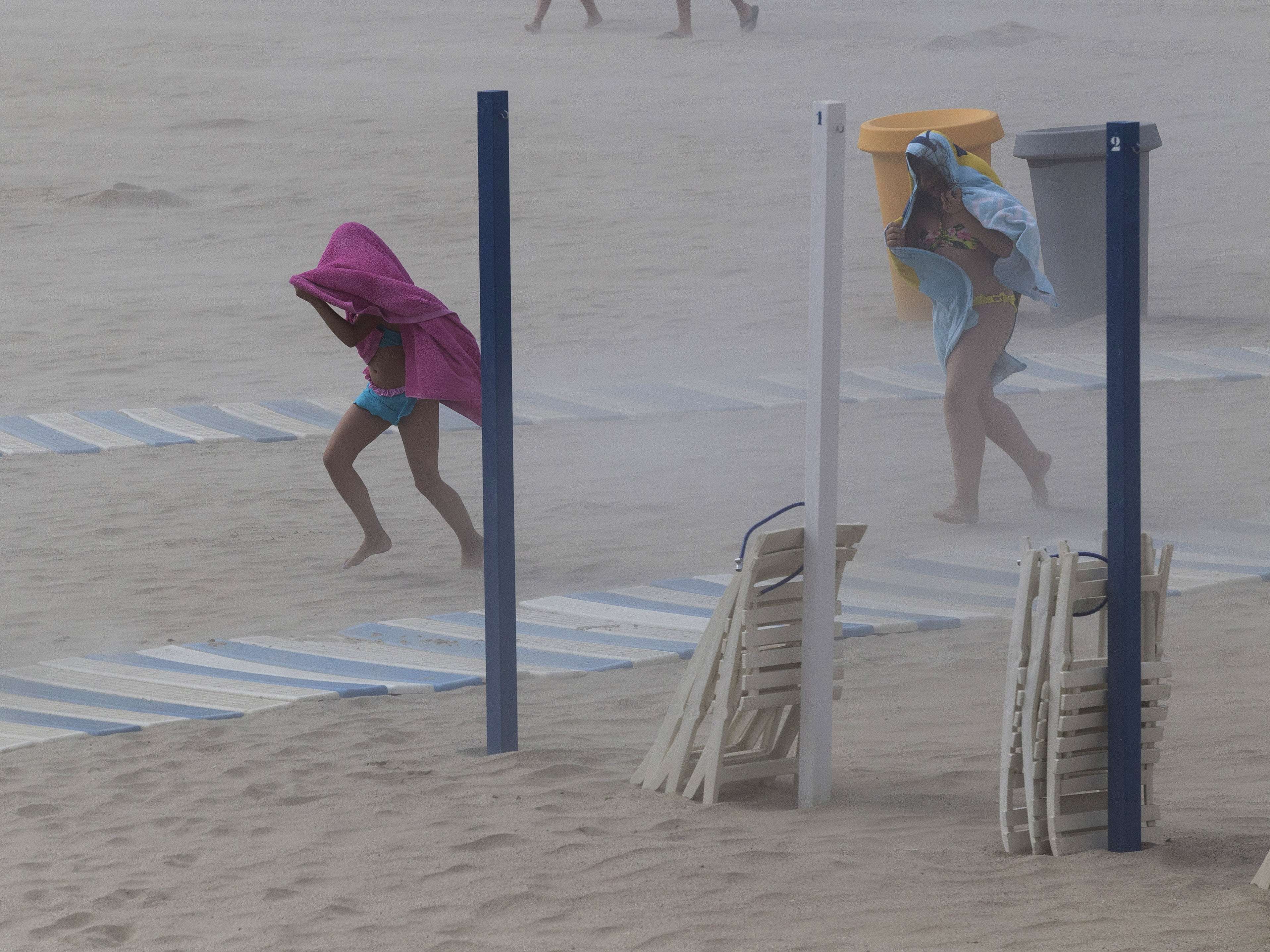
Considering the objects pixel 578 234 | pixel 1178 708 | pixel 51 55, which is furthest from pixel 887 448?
pixel 51 55

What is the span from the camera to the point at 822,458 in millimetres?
3963

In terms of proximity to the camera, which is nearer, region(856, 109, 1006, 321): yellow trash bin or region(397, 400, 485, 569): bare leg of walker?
region(397, 400, 485, 569): bare leg of walker

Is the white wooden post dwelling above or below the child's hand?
below

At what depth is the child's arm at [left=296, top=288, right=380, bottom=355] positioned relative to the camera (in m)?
6.59

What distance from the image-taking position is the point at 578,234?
50.3 ft

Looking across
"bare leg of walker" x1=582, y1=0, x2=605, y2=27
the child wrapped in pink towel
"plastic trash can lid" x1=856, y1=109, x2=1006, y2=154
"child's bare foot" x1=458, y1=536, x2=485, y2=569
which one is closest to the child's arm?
the child wrapped in pink towel

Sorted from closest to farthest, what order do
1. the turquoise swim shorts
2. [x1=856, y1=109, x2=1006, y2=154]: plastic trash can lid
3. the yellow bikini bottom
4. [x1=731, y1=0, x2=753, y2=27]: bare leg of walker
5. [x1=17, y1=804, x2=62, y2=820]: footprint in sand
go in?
[x1=17, y1=804, x2=62, y2=820]: footprint in sand, the turquoise swim shorts, the yellow bikini bottom, [x1=856, y1=109, x2=1006, y2=154]: plastic trash can lid, [x1=731, y1=0, x2=753, y2=27]: bare leg of walker

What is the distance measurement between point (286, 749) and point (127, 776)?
42cm

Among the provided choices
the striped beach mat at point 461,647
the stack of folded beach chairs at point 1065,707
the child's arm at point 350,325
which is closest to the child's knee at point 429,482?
the child's arm at point 350,325

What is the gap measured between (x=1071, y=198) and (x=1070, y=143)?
0.38 meters

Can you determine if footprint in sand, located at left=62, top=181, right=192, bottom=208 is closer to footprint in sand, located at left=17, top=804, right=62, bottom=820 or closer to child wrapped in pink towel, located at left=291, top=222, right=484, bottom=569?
child wrapped in pink towel, located at left=291, top=222, right=484, bottom=569

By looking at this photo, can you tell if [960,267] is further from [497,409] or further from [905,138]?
[905,138]

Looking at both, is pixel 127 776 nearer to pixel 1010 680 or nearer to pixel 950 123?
pixel 1010 680

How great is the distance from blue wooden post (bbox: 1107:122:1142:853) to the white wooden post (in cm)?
57
